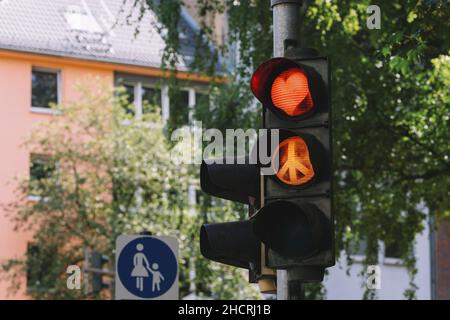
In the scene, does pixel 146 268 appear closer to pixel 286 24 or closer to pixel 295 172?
pixel 286 24

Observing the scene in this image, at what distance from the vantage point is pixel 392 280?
134 feet

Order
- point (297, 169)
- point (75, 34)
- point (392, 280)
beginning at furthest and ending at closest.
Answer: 1. point (75, 34)
2. point (392, 280)
3. point (297, 169)

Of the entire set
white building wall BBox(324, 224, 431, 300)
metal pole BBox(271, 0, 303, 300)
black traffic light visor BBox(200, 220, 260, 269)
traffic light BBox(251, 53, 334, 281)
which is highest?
metal pole BBox(271, 0, 303, 300)

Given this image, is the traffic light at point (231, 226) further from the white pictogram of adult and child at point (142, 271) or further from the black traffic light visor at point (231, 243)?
the white pictogram of adult and child at point (142, 271)

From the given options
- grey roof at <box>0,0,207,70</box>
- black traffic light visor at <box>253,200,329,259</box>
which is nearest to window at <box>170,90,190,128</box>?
black traffic light visor at <box>253,200,329,259</box>

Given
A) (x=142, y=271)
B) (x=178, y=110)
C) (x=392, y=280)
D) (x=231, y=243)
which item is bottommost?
(x=392, y=280)

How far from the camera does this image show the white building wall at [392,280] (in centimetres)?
3994

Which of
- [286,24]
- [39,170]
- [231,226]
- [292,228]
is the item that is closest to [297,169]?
[292,228]

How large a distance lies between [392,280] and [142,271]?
2876 centimetres

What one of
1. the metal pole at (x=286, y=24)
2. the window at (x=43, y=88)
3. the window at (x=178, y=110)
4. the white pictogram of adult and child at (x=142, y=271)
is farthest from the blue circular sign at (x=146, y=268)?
the window at (x=43, y=88)

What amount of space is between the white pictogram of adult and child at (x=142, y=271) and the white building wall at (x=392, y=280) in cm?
2616

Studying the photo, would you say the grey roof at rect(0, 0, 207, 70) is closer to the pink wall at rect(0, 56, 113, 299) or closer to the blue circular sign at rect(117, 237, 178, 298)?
A: the pink wall at rect(0, 56, 113, 299)

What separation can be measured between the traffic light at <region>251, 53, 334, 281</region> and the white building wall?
3126cm

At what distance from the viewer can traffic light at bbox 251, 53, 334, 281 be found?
293 inches
